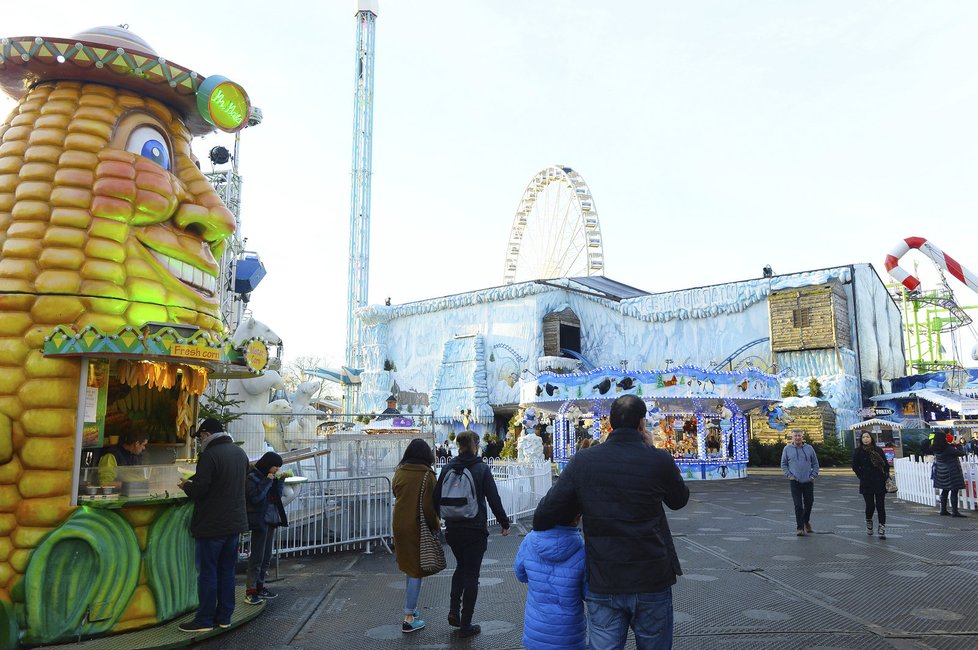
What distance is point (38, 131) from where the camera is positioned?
569cm

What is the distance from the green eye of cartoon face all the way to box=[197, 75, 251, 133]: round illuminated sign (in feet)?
1.48

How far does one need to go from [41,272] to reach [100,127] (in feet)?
4.43

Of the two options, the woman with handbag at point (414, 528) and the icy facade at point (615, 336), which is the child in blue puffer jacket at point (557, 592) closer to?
the woman with handbag at point (414, 528)

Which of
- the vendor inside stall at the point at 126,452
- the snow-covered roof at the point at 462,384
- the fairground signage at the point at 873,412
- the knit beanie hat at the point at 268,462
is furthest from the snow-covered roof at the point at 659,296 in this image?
the vendor inside stall at the point at 126,452

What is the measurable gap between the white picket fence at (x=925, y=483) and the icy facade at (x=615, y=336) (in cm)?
1337

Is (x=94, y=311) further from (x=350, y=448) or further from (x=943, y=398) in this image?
(x=943, y=398)

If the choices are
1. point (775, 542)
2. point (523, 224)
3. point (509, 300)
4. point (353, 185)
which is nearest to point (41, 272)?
point (775, 542)

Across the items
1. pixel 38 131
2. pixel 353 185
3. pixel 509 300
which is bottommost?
pixel 38 131

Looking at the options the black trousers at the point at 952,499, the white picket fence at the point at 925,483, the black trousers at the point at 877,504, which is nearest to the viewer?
the black trousers at the point at 877,504

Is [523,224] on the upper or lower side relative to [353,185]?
lower

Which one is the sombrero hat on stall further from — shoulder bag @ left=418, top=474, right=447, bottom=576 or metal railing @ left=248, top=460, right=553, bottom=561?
metal railing @ left=248, top=460, right=553, bottom=561

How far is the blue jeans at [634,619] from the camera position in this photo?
3115 millimetres

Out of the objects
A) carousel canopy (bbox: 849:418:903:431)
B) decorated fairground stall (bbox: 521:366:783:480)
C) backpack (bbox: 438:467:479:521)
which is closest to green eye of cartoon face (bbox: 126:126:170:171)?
backpack (bbox: 438:467:479:521)

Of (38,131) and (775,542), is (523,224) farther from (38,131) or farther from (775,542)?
(38,131)
